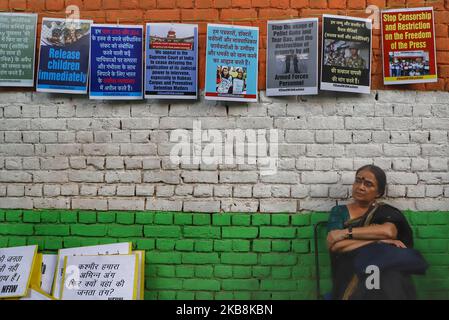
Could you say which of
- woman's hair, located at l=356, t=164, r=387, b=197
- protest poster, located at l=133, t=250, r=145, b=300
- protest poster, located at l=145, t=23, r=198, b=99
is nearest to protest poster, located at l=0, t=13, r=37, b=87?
protest poster, located at l=145, t=23, r=198, b=99

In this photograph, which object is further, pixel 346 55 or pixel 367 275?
pixel 346 55

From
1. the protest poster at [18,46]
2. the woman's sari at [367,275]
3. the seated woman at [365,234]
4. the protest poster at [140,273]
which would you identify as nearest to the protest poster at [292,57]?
the seated woman at [365,234]

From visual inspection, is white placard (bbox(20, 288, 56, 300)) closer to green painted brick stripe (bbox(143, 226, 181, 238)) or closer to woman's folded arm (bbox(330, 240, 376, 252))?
green painted brick stripe (bbox(143, 226, 181, 238))

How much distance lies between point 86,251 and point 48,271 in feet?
1.16

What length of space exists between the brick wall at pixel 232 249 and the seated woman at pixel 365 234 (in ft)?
0.52

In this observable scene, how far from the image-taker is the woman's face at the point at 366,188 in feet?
12.4

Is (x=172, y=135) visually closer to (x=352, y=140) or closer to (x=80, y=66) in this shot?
(x=80, y=66)

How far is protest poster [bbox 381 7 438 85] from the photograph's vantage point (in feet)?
12.7

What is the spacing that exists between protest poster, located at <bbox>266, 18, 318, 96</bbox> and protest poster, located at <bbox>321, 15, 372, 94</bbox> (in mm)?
88

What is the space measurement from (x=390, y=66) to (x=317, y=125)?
75 cm

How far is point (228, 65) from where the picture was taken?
3.93 m

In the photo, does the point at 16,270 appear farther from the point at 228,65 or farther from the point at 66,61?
the point at 228,65

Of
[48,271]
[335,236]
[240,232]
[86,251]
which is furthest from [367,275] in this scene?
[48,271]

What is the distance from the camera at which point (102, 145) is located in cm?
402
